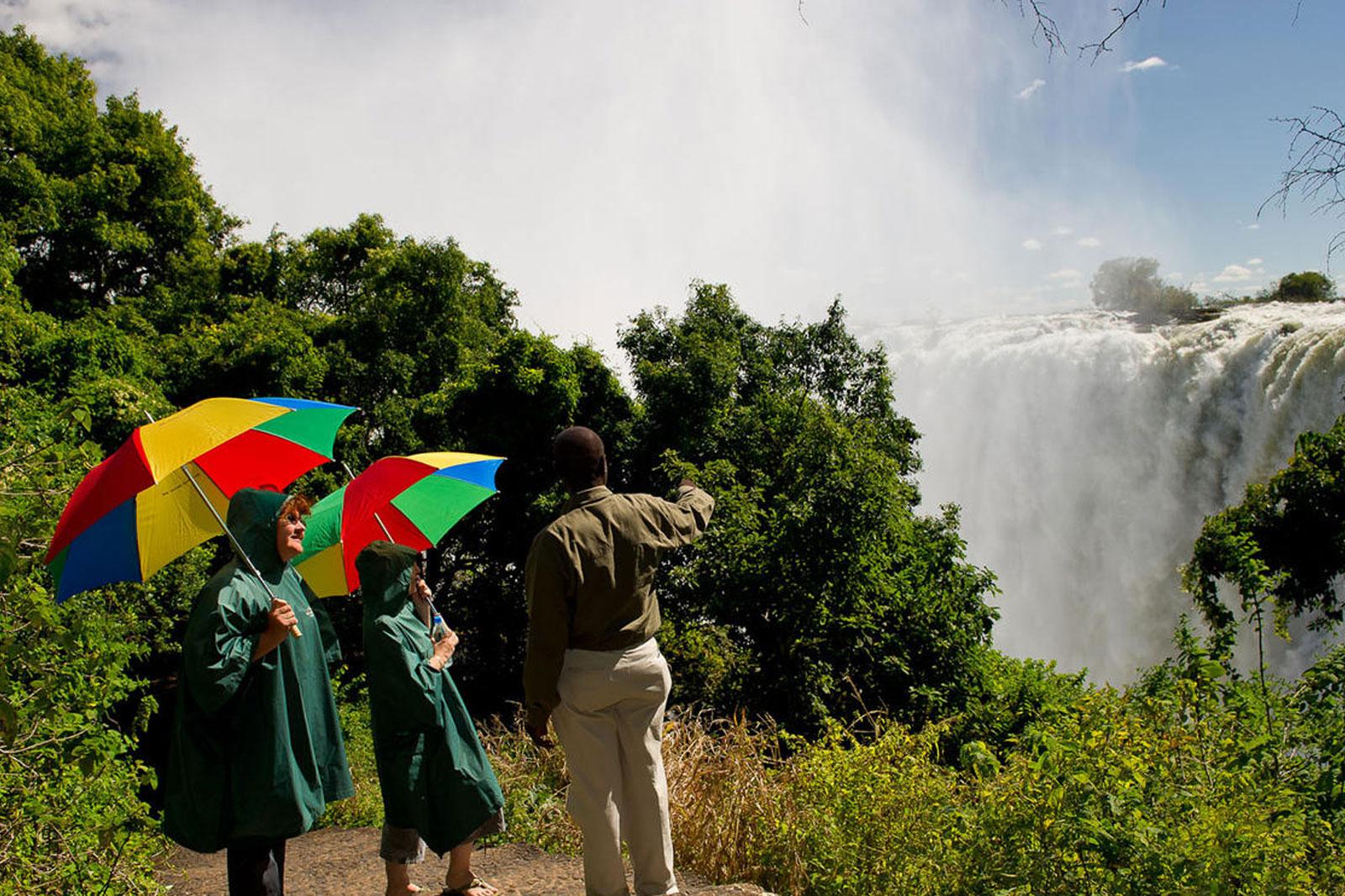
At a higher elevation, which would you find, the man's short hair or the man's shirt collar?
the man's short hair

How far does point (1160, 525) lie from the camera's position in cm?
2761

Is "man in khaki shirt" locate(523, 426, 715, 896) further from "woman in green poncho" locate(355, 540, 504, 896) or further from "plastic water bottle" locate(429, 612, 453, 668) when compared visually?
"plastic water bottle" locate(429, 612, 453, 668)

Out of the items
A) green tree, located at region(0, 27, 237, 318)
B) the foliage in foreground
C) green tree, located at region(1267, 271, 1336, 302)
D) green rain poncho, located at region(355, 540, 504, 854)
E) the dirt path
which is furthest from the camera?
green tree, located at region(1267, 271, 1336, 302)

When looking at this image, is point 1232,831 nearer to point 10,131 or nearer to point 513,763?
point 513,763

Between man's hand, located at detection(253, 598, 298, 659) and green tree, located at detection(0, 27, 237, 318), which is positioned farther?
green tree, located at detection(0, 27, 237, 318)

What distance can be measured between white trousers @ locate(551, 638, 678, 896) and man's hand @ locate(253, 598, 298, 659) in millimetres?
871

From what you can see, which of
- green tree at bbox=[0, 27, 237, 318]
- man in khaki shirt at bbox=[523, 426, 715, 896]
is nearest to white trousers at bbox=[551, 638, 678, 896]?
man in khaki shirt at bbox=[523, 426, 715, 896]

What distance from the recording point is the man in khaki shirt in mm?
3078

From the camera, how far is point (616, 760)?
3.19 metres

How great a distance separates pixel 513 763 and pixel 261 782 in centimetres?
328

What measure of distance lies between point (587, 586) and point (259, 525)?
1.11 meters

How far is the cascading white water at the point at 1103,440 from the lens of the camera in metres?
22.2

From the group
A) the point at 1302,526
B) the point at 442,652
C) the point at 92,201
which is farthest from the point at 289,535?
the point at 92,201

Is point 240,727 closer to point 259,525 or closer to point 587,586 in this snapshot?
point 259,525
